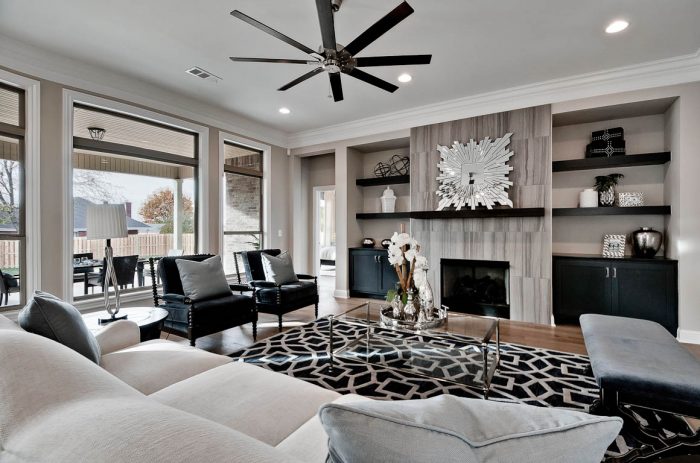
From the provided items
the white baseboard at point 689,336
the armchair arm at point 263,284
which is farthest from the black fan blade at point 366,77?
the white baseboard at point 689,336

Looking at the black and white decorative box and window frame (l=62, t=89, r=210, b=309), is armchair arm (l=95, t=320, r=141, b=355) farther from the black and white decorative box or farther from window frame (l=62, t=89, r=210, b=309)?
the black and white decorative box

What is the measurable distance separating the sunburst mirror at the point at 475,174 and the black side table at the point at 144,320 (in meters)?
3.69

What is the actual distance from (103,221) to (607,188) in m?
5.26

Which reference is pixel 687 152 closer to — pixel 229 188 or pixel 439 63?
pixel 439 63

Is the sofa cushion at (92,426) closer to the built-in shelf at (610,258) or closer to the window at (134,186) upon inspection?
the window at (134,186)

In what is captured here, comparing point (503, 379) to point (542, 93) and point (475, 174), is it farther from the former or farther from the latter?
point (542, 93)

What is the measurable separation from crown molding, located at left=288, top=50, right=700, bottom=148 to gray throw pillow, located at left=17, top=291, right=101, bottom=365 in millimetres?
4658

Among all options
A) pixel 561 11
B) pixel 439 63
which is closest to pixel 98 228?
pixel 439 63

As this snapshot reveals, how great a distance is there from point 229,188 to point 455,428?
5.39m

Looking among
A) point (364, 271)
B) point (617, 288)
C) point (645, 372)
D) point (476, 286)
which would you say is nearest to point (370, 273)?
point (364, 271)

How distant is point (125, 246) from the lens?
165 inches

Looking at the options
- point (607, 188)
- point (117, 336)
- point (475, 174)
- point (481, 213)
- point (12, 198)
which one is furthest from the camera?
point (475, 174)

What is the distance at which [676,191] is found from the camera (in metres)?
3.61

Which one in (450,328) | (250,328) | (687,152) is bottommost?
(250,328)
